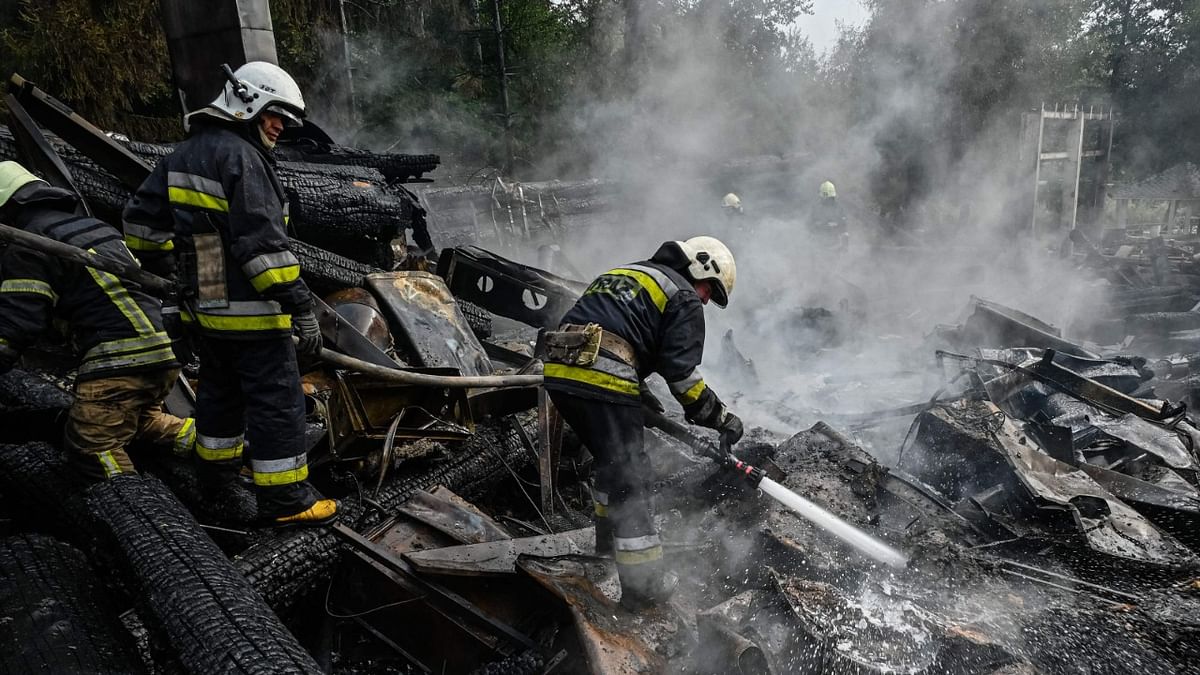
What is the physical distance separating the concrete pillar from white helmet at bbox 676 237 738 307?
7.00 metres

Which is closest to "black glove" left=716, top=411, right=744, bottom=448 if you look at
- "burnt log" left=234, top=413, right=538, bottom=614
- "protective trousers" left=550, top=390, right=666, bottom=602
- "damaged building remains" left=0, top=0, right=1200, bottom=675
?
"damaged building remains" left=0, top=0, right=1200, bottom=675

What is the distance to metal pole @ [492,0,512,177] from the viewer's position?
1368cm

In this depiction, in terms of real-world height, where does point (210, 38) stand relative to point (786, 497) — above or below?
above

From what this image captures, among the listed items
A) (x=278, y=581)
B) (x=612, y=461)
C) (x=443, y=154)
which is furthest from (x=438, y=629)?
(x=443, y=154)

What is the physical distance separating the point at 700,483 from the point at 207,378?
2712 mm

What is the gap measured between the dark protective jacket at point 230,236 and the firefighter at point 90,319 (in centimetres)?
34

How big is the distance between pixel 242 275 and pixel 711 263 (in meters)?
2.13

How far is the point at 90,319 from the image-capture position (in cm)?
305

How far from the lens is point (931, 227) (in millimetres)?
15258

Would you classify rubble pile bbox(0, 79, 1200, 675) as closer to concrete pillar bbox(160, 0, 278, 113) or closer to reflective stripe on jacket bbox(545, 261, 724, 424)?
reflective stripe on jacket bbox(545, 261, 724, 424)

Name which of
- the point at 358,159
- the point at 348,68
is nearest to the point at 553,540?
the point at 358,159

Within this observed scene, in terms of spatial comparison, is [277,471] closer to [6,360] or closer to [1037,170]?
[6,360]

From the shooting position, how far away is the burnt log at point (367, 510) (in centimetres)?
286

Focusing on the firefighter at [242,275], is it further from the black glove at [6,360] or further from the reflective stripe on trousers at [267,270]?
the black glove at [6,360]
